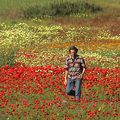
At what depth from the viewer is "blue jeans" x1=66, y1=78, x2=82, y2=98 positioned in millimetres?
18891

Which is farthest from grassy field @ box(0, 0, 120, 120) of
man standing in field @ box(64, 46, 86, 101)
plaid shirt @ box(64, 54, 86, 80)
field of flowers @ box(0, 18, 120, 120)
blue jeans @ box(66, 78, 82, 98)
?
plaid shirt @ box(64, 54, 86, 80)

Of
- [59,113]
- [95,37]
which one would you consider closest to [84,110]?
[59,113]


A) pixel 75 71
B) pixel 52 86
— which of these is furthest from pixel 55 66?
pixel 75 71

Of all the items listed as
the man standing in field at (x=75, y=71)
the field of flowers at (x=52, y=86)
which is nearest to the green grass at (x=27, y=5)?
the field of flowers at (x=52, y=86)

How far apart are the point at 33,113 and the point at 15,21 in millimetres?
44615

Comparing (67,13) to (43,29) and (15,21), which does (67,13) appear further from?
(43,29)

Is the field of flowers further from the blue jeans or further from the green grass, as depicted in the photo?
the green grass

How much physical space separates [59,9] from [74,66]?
161 ft

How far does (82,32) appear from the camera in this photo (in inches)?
2108

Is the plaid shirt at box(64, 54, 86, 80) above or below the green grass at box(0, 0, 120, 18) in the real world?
above

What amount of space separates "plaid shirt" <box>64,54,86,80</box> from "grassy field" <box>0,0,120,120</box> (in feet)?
2.82

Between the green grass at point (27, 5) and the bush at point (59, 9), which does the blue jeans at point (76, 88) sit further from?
the green grass at point (27, 5)

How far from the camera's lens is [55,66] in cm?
2642

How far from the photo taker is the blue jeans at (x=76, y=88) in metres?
18.9
